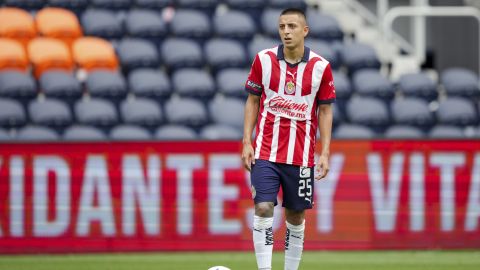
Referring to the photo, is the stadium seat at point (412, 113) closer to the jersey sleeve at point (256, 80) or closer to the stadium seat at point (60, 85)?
the stadium seat at point (60, 85)

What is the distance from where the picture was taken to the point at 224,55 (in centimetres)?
1423

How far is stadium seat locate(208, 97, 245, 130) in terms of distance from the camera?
1320 cm

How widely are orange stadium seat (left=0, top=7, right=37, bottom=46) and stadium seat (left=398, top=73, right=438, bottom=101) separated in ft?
16.6

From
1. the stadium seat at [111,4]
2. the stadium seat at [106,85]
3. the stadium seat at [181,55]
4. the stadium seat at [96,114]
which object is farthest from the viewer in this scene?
the stadium seat at [111,4]

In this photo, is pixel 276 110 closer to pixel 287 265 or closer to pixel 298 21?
pixel 298 21

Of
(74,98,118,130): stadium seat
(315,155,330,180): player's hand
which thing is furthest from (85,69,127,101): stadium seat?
(315,155,330,180): player's hand

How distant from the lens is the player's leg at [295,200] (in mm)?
7871

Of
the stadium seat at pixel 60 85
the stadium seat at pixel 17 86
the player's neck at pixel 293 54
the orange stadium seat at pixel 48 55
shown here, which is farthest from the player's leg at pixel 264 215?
the orange stadium seat at pixel 48 55

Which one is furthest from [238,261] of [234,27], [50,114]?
[234,27]

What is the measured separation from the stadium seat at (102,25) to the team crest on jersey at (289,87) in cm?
726

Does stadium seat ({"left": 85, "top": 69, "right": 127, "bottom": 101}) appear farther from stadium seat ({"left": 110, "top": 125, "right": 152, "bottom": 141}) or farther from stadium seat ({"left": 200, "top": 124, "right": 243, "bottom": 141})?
stadium seat ({"left": 200, "top": 124, "right": 243, "bottom": 141})

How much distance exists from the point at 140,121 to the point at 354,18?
4.70 metres

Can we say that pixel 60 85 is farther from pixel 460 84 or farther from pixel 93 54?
pixel 460 84

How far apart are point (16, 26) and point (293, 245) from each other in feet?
25.2
